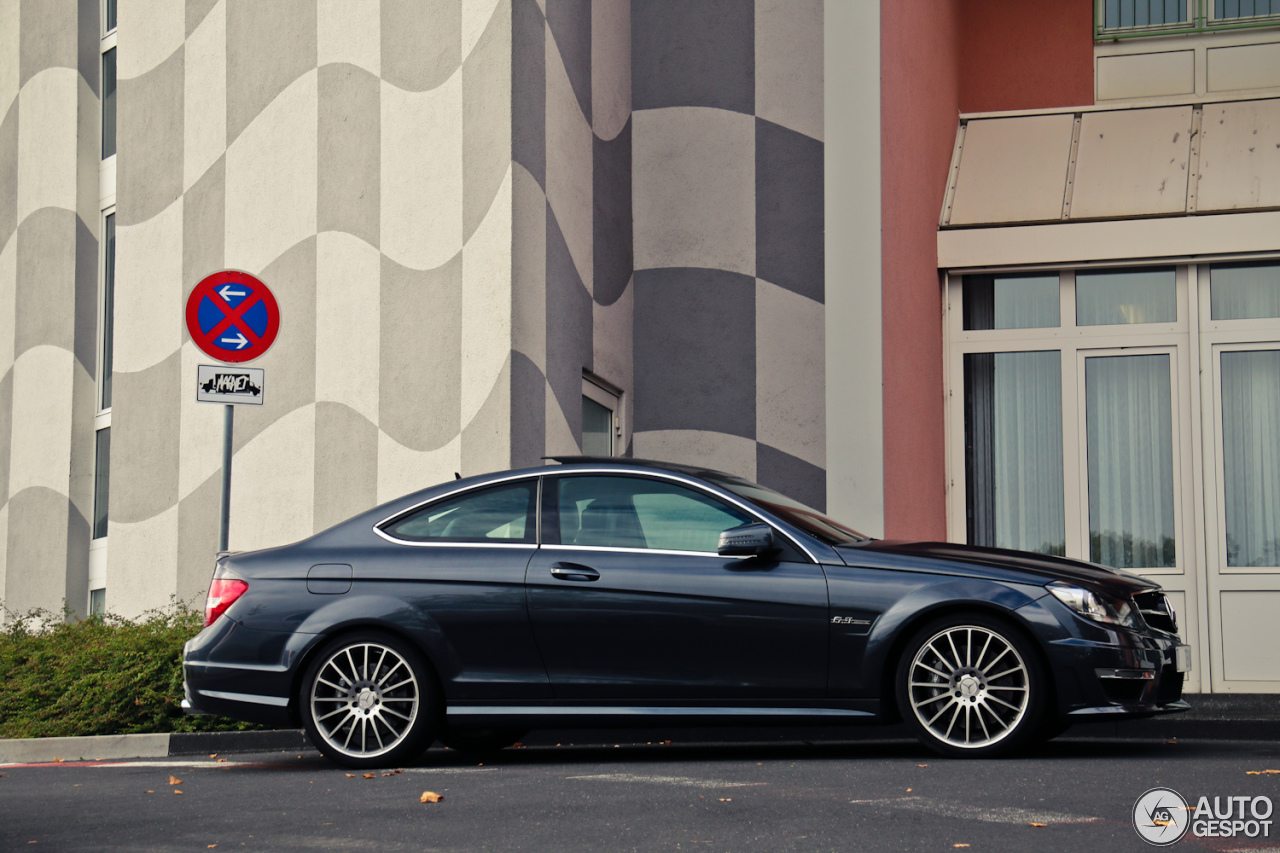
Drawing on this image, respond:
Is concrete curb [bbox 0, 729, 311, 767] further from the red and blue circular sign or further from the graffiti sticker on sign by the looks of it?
the red and blue circular sign

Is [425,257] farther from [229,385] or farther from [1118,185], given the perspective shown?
[1118,185]

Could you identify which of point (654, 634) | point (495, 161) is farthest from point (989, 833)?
point (495, 161)

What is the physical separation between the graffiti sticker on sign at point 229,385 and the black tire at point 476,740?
2.49 meters

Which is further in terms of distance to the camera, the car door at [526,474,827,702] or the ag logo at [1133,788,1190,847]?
the car door at [526,474,827,702]

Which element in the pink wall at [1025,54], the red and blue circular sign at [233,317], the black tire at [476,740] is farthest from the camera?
the pink wall at [1025,54]

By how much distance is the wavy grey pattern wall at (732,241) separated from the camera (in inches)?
494

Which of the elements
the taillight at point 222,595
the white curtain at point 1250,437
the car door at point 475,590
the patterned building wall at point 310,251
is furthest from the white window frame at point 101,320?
the white curtain at point 1250,437

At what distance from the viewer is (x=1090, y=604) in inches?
253

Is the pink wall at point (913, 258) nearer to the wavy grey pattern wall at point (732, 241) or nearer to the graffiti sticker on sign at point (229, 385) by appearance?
the wavy grey pattern wall at point (732, 241)

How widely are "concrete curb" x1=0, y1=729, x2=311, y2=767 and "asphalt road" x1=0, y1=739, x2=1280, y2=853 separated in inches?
52.1

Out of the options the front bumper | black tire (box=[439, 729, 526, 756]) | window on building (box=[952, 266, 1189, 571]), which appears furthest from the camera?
window on building (box=[952, 266, 1189, 571])

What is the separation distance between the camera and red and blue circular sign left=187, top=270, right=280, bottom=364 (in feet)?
29.6

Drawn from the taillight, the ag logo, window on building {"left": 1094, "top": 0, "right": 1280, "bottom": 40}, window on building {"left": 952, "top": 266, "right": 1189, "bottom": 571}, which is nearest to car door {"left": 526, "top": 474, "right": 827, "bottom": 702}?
the taillight

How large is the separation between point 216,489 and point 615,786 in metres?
6.63
